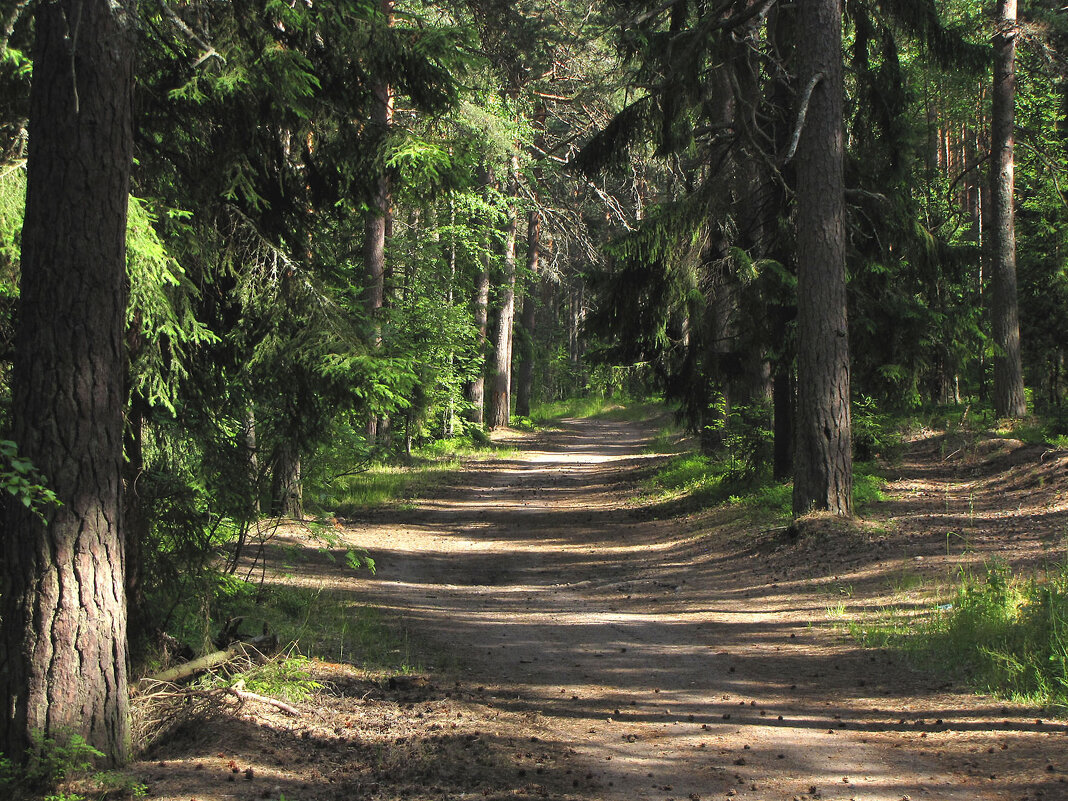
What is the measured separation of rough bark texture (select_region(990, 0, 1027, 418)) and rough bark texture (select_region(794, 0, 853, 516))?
8158 millimetres

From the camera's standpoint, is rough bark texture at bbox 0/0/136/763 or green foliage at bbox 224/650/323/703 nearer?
rough bark texture at bbox 0/0/136/763

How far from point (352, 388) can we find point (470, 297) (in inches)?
1043

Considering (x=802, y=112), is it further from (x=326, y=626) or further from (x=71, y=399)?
(x=71, y=399)

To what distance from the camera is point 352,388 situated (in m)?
6.30

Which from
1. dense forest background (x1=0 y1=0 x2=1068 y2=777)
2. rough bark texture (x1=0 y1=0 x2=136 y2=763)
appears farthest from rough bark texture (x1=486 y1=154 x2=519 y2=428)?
rough bark texture (x1=0 y1=0 x2=136 y2=763)

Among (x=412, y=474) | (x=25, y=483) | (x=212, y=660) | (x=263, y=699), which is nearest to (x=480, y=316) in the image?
(x=412, y=474)

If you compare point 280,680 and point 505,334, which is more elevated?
point 505,334

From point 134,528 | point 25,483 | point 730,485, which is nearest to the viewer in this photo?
point 25,483

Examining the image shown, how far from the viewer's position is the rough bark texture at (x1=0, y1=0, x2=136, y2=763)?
15.4 feet

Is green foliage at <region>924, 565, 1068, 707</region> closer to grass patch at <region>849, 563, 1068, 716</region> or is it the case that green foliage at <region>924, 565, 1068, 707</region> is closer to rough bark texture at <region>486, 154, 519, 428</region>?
grass patch at <region>849, 563, 1068, 716</region>

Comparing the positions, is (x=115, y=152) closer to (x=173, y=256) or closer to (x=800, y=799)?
(x=173, y=256)

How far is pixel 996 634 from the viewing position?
6.60 meters

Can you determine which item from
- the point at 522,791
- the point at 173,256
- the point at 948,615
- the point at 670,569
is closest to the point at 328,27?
the point at 173,256

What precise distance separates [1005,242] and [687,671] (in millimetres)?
14686
